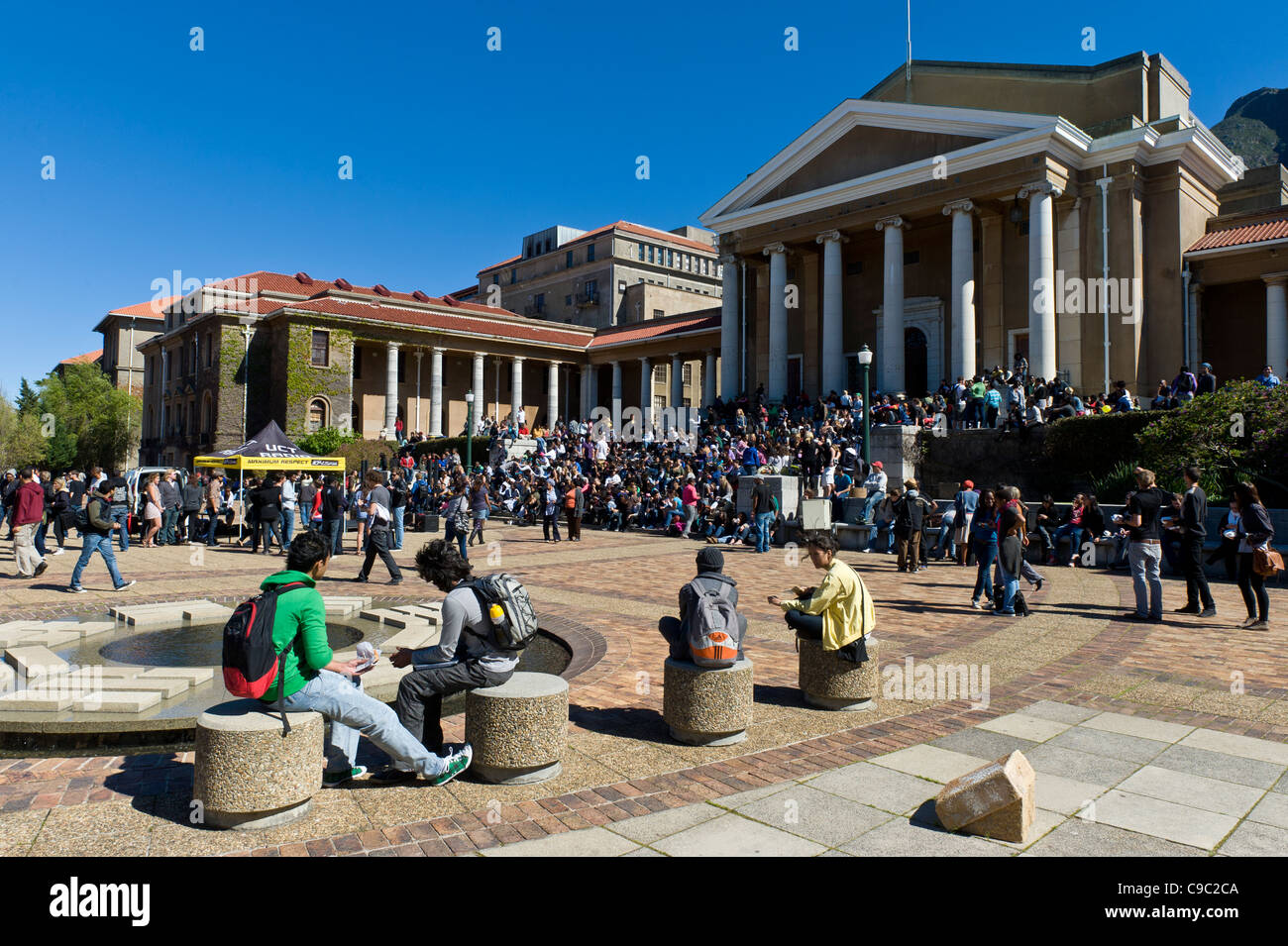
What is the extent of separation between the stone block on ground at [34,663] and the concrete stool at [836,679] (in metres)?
6.43

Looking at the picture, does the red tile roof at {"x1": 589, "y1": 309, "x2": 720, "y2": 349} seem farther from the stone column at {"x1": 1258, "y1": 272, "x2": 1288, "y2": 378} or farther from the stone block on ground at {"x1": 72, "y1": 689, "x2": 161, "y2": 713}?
the stone block on ground at {"x1": 72, "y1": 689, "x2": 161, "y2": 713}

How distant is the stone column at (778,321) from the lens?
36.5 metres

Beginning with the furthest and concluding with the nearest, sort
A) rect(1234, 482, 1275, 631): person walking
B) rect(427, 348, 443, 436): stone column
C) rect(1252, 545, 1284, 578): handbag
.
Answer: rect(427, 348, 443, 436): stone column, rect(1234, 482, 1275, 631): person walking, rect(1252, 545, 1284, 578): handbag

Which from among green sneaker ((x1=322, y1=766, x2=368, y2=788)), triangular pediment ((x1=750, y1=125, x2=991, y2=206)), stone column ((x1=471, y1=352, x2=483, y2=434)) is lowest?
green sneaker ((x1=322, y1=766, x2=368, y2=788))

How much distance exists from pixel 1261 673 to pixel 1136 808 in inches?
176

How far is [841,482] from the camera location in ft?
70.4

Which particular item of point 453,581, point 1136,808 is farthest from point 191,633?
point 1136,808

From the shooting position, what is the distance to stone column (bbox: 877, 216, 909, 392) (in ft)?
104

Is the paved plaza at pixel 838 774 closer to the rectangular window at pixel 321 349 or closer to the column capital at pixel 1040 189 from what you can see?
the column capital at pixel 1040 189

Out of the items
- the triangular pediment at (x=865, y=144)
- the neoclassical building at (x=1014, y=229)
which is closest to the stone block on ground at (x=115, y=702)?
the neoclassical building at (x=1014, y=229)

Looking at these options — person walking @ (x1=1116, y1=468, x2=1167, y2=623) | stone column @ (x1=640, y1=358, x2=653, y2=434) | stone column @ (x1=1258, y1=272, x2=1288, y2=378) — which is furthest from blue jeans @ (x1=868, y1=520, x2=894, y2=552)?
stone column @ (x1=640, y1=358, x2=653, y2=434)

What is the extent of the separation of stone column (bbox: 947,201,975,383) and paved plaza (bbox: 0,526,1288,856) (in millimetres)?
21583

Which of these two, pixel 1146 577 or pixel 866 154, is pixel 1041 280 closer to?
pixel 866 154

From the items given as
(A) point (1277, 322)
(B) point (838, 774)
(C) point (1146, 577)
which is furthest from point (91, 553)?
(A) point (1277, 322)
